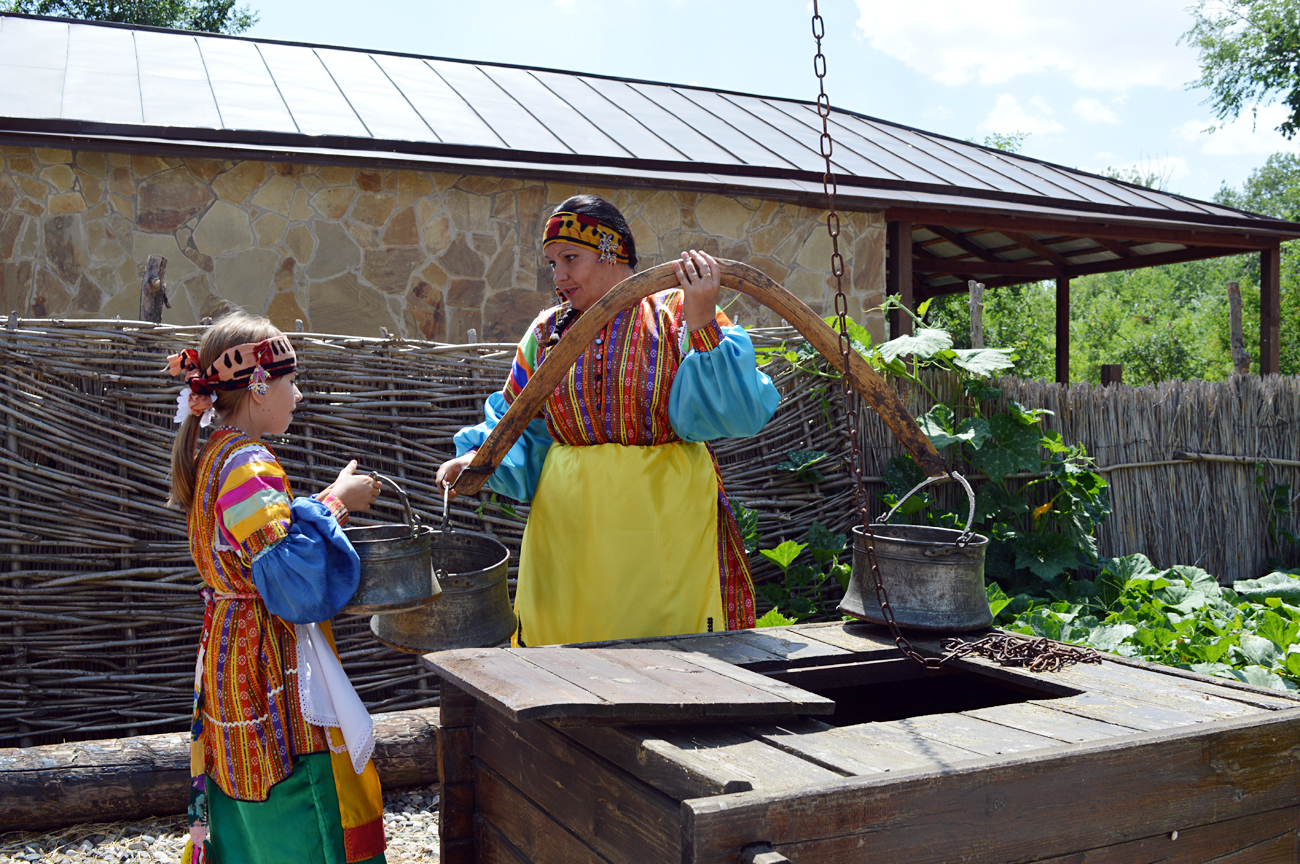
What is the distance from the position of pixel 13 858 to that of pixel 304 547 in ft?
6.86

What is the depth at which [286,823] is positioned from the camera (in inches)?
82.5

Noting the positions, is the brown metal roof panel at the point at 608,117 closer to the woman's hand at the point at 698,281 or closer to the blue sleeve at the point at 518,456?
the blue sleeve at the point at 518,456

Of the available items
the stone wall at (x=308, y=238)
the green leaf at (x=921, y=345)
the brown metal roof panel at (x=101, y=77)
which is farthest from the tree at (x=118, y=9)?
the green leaf at (x=921, y=345)

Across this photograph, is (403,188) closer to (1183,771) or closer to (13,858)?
(13,858)

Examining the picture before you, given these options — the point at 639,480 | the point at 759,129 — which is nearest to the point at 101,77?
the point at 759,129

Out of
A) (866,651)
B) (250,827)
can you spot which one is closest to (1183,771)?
(866,651)

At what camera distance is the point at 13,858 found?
10.3 feet

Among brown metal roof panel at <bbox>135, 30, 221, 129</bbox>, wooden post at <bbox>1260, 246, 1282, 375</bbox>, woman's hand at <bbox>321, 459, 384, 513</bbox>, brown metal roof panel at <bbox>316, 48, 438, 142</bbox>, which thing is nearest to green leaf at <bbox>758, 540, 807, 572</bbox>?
woman's hand at <bbox>321, 459, 384, 513</bbox>

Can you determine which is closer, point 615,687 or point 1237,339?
point 615,687

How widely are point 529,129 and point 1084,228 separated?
5064 mm

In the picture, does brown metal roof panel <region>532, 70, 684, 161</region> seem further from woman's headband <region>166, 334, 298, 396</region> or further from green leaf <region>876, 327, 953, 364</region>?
woman's headband <region>166, 334, 298, 396</region>

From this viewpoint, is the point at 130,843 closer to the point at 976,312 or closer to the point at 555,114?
the point at 976,312

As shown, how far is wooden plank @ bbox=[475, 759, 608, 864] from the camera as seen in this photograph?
71.7 inches

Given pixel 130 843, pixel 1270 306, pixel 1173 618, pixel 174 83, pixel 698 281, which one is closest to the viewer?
pixel 698 281
